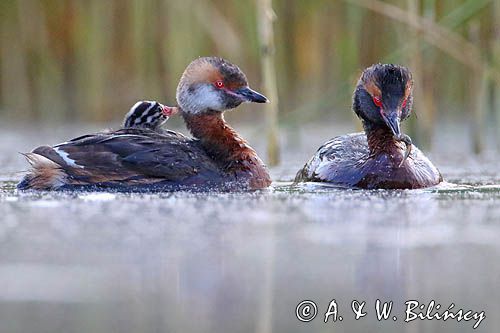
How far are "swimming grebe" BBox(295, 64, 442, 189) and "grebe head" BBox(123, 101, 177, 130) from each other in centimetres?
105

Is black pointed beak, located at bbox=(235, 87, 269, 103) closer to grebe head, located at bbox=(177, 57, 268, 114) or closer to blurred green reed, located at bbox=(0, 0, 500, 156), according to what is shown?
grebe head, located at bbox=(177, 57, 268, 114)

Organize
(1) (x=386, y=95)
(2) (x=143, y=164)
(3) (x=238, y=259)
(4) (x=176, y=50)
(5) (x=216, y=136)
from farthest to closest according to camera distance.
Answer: (4) (x=176, y=50), (5) (x=216, y=136), (1) (x=386, y=95), (2) (x=143, y=164), (3) (x=238, y=259)

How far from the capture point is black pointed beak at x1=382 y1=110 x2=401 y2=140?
641 cm

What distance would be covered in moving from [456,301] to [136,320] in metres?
1.03

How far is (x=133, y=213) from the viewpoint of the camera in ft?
17.2

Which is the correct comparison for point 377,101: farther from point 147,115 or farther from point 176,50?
point 176,50

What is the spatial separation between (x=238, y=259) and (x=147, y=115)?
10.3 ft

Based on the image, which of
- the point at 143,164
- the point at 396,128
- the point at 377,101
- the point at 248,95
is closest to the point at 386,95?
the point at 377,101

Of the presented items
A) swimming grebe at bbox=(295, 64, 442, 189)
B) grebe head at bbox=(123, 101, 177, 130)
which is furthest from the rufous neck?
swimming grebe at bbox=(295, 64, 442, 189)

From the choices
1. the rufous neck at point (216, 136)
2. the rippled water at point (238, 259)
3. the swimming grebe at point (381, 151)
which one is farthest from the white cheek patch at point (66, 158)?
the swimming grebe at point (381, 151)

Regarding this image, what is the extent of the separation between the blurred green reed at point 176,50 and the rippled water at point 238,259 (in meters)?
3.93

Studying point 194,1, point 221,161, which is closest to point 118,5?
point 194,1

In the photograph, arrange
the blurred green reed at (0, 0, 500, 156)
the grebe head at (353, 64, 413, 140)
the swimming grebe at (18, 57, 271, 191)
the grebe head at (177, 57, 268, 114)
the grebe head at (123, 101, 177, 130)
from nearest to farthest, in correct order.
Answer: the swimming grebe at (18, 57, 271, 191), the grebe head at (353, 64, 413, 140), the grebe head at (177, 57, 268, 114), the grebe head at (123, 101, 177, 130), the blurred green reed at (0, 0, 500, 156)

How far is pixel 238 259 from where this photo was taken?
4.12 metres
